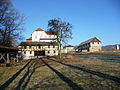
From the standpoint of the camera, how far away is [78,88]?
7738mm

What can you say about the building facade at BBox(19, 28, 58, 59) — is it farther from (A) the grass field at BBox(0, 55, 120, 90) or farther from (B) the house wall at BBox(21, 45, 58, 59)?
(A) the grass field at BBox(0, 55, 120, 90)

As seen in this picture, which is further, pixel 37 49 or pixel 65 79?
pixel 37 49

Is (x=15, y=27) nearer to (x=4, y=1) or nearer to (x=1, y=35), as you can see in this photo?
(x=1, y=35)

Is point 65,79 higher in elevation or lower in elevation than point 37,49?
lower

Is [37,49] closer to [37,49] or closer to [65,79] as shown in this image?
[37,49]

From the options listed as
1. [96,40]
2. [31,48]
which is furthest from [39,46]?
[96,40]

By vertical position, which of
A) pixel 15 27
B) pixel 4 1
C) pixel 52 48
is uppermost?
pixel 4 1

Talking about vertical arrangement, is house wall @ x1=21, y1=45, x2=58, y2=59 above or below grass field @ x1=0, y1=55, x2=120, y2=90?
above

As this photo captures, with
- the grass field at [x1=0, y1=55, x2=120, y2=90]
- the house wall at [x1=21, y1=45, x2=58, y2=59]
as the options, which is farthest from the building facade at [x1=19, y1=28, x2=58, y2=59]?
the grass field at [x1=0, y1=55, x2=120, y2=90]

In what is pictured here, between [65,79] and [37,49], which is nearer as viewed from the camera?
[65,79]

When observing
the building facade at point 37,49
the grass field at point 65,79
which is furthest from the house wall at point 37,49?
the grass field at point 65,79

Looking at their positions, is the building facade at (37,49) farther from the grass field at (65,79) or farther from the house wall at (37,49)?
the grass field at (65,79)

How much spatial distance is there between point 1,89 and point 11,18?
31.6m

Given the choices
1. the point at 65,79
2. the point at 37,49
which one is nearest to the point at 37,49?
the point at 37,49
